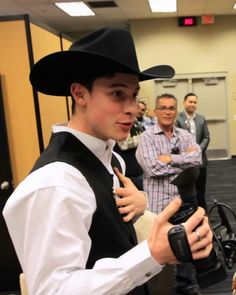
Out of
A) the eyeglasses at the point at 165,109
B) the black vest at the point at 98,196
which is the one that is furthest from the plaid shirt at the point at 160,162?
the black vest at the point at 98,196

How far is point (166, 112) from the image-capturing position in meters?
2.65

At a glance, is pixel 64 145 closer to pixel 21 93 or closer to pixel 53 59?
pixel 53 59

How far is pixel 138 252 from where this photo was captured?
705 mm

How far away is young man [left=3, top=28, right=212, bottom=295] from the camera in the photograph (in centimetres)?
70

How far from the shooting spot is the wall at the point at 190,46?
764cm

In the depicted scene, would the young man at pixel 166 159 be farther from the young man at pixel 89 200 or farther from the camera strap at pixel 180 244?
the camera strap at pixel 180 244

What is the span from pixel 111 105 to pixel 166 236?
37 cm

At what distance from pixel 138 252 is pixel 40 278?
8.0 inches

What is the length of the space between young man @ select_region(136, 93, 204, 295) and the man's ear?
1589 millimetres

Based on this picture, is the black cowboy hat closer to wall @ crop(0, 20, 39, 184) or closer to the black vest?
the black vest

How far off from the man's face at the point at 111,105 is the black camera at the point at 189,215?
24 cm

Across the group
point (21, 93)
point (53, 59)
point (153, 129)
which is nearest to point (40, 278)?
point (53, 59)

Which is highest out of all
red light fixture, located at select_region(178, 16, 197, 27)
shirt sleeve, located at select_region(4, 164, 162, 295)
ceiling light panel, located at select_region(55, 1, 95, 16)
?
ceiling light panel, located at select_region(55, 1, 95, 16)

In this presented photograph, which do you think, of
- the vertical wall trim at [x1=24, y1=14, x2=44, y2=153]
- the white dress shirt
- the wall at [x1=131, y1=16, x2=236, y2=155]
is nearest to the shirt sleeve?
the white dress shirt
